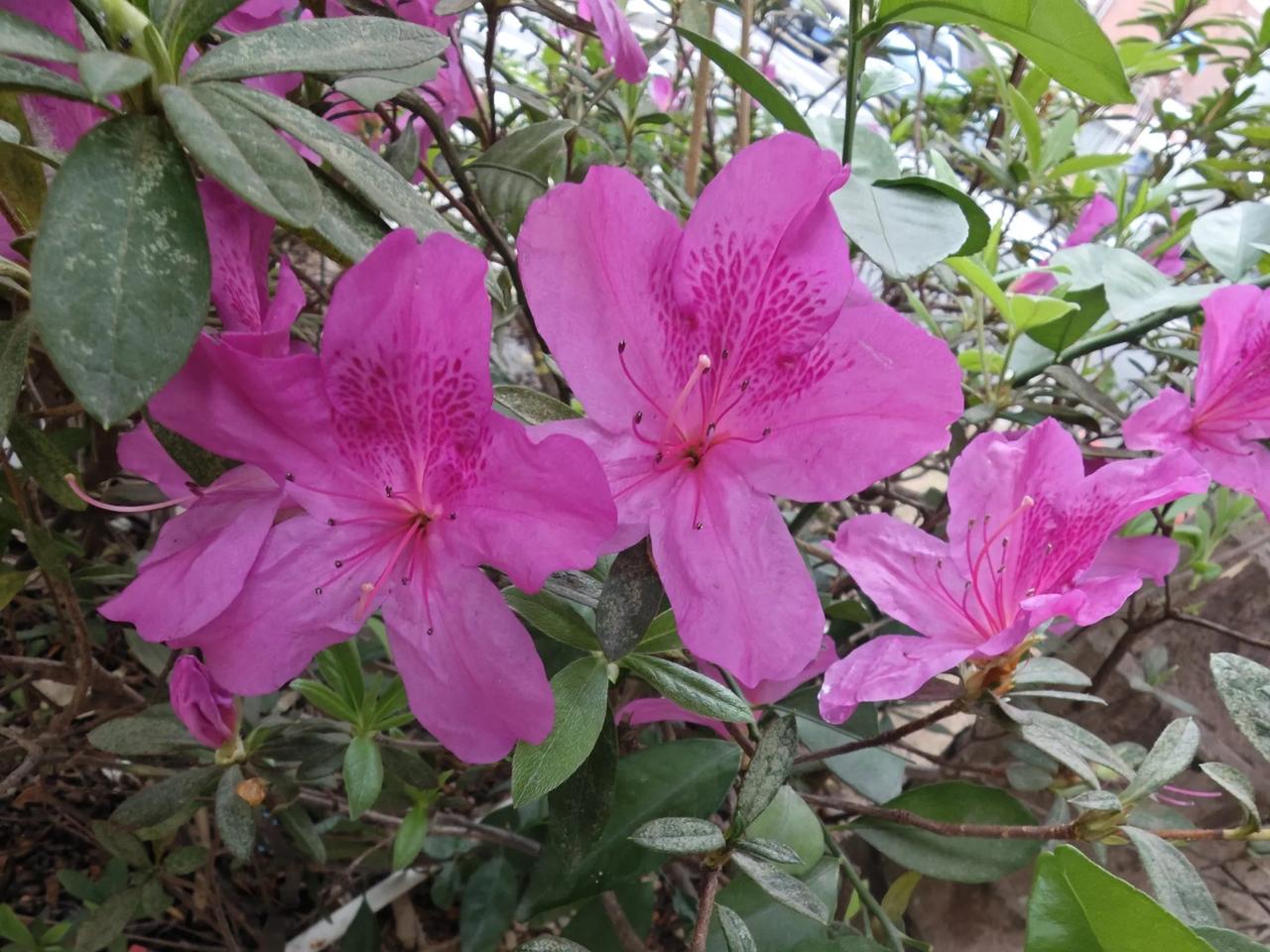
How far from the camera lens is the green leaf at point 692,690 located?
1.79 ft

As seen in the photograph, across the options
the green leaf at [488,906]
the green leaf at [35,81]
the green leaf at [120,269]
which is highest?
the green leaf at [35,81]

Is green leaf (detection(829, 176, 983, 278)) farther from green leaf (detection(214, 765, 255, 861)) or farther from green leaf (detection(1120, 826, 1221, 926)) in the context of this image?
green leaf (detection(214, 765, 255, 861))

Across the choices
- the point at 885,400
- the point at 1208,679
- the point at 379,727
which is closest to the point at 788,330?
the point at 885,400

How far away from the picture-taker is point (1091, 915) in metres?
0.43

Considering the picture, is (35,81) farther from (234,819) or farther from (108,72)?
(234,819)

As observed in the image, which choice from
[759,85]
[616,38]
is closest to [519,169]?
[616,38]

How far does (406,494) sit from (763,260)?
0.87 ft

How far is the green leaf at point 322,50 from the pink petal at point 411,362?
0.31 feet

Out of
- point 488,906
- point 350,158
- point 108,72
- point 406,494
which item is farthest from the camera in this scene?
point 488,906

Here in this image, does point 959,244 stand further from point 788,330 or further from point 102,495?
point 102,495

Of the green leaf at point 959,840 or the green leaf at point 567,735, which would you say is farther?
the green leaf at point 959,840

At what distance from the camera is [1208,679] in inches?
55.7

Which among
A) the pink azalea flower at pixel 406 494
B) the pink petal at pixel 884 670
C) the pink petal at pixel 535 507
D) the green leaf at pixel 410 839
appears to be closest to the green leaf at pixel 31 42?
the pink azalea flower at pixel 406 494

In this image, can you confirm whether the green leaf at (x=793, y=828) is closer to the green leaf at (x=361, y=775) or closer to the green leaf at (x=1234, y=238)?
the green leaf at (x=361, y=775)
